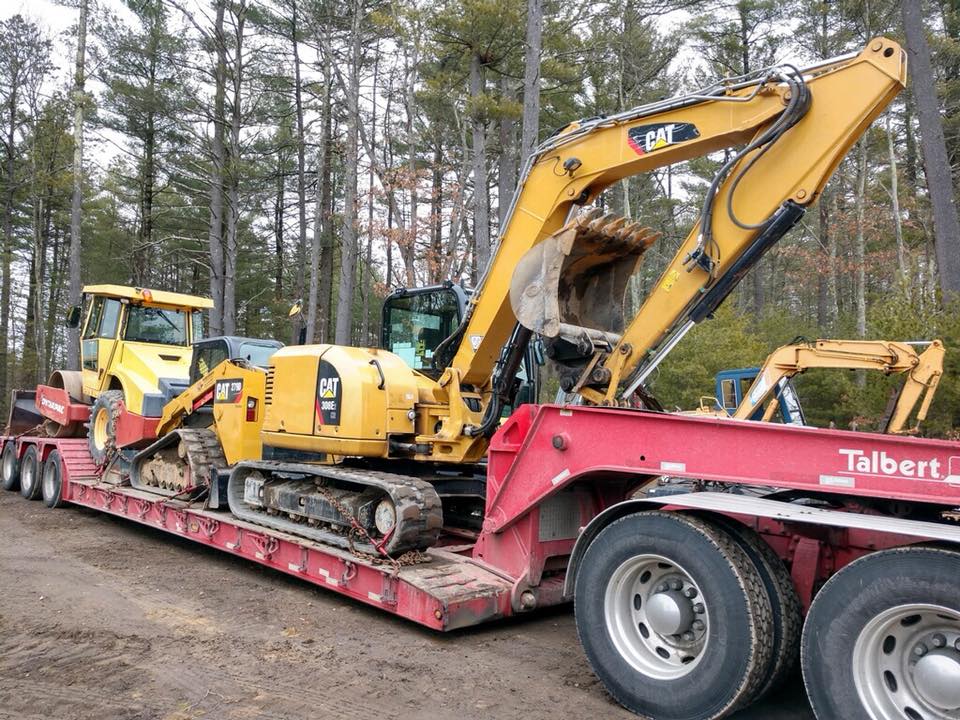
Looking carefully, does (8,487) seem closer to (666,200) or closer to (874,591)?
(874,591)

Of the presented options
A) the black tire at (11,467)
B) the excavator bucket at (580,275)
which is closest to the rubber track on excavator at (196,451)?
the excavator bucket at (580,275)

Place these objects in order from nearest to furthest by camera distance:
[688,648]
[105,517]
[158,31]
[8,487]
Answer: [688,648]
[105,517]
[8,487]
[158,31]

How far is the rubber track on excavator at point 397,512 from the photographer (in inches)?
224

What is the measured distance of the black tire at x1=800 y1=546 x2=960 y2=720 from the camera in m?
3.19

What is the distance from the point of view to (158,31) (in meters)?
22.0

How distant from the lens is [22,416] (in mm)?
13523

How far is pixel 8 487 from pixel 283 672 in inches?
414

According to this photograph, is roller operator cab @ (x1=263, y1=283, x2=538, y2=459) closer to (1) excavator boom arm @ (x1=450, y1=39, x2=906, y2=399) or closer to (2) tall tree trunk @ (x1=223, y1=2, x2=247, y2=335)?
(1) excavator boom arm @ (x1=450, y1=39, x2=906, y2=399)

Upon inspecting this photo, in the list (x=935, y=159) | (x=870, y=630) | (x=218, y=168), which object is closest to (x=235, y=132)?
(x=218, y=168)

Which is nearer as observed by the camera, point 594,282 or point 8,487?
point 594,282

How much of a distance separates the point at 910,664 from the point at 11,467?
13.4 m

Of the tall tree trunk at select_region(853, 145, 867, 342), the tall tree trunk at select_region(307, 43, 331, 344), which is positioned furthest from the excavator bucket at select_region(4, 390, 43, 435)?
the tall tree trunk at select_region(853, 145, 867, 342)

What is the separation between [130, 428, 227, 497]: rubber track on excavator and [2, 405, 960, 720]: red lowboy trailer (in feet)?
9.56

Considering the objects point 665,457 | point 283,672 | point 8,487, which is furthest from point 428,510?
point 8,487
